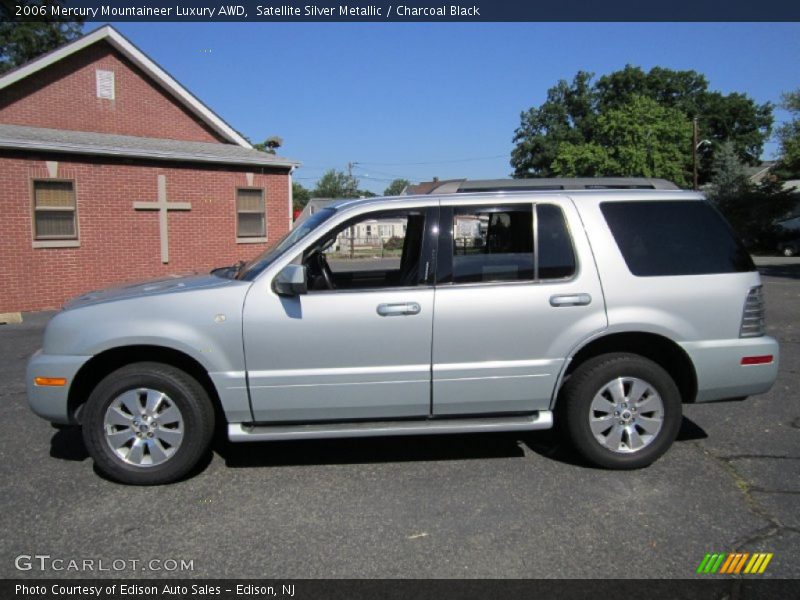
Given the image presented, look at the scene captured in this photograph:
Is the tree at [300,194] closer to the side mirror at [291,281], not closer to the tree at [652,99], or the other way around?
the tree at [652,99]

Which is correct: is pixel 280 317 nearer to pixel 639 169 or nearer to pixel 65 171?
pixel 65 171

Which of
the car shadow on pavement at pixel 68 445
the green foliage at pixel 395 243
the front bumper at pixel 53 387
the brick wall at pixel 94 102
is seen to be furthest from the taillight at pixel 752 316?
the brick wall at pixel 94 102

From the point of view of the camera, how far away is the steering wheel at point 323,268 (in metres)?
4.35

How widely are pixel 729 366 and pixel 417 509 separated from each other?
2.31 meters

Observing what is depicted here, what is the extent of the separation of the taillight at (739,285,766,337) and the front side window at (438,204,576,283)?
1.20m

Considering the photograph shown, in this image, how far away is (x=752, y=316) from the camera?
4.22 m

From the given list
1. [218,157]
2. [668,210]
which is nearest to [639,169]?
[218,157]

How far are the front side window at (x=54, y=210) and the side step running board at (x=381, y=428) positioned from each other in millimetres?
11031

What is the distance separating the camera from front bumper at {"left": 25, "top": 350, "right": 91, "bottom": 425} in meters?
3.95

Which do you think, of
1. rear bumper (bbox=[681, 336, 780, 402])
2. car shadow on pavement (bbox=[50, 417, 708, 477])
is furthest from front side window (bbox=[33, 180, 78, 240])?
rear bumper (bbox=[681, 336, 780, 402])

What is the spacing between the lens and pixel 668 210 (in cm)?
436

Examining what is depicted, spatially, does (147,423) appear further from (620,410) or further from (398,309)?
(620,410)

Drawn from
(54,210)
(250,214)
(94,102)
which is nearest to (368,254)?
(54,210)

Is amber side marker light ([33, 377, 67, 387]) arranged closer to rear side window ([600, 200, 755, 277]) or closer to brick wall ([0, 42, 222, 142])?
rear side window ([600, 200, 755, 277])
